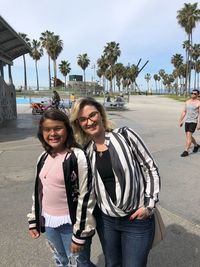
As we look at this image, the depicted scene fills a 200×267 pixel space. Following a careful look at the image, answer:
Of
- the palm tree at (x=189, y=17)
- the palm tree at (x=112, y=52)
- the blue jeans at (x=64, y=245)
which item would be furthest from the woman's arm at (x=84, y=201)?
the palm tree at (x=112, y=52)

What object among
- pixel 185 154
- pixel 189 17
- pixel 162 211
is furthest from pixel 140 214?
pixel 189 17

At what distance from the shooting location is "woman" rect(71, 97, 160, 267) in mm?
2326

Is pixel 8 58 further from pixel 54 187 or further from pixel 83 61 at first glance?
pixel 83 61

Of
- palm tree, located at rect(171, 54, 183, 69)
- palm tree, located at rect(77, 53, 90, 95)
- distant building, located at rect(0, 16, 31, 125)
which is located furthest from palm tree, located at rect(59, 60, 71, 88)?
distant building, located at rect(0, 16, 31, 125)

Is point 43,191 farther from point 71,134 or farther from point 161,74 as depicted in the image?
point 161,74

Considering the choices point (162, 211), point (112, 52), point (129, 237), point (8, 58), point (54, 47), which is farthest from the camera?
point (112, 52)

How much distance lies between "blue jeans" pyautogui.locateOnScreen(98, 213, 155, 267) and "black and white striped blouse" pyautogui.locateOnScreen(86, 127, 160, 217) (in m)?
0.09

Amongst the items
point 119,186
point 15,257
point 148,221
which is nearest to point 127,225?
point 148,221

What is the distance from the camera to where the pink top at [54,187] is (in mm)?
2385

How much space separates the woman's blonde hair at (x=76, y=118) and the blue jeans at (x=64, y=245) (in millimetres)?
631

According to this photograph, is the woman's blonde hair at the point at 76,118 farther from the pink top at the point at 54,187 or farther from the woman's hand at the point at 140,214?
the woman's hand at the point at 140,214

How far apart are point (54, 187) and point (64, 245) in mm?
486

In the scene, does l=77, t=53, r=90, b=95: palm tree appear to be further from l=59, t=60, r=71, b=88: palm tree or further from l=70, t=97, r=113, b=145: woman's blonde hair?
l=70, t=97, r=113, b=145: woman's blonde hair

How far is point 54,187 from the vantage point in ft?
7.92
